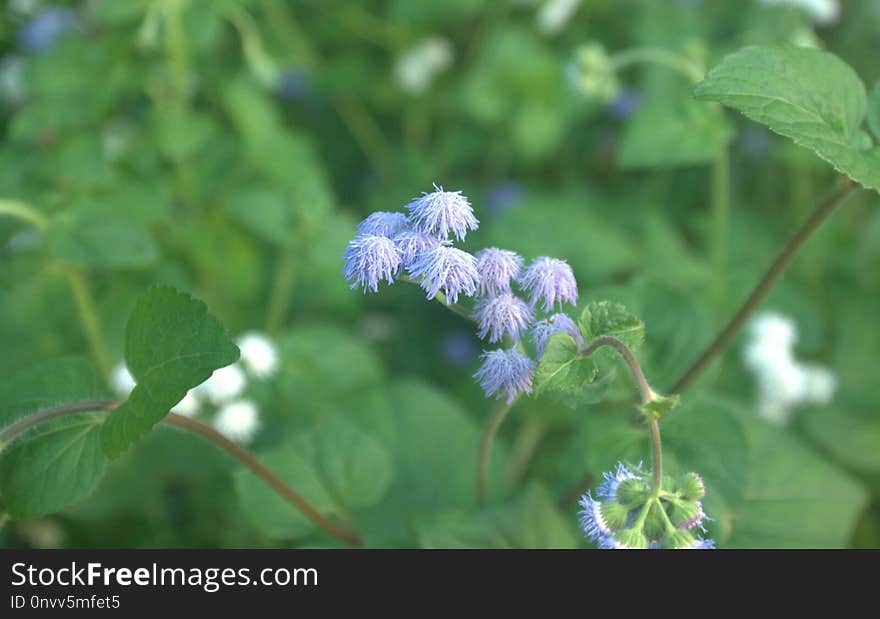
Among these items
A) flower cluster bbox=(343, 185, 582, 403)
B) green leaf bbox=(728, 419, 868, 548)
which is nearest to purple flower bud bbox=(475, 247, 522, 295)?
flower cluster bbox=(343, 185, 582, 403)

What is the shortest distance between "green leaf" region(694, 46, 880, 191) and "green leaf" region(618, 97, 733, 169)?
61cm

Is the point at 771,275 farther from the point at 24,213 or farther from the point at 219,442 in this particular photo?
the point at 24,213

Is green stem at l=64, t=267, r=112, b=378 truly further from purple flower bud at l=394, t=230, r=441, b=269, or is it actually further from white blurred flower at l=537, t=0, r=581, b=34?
white blurred flower at l=537, t=0, r=581, b=34

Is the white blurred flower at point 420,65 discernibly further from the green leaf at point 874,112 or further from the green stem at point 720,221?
the green leaf at point 874,112

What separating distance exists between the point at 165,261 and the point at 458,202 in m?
1.68

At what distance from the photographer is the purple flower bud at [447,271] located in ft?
3.56

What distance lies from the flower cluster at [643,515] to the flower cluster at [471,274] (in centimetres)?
17

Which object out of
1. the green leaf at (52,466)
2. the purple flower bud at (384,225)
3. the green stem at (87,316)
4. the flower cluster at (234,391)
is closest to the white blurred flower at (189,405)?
the flower cluster at (234,391)

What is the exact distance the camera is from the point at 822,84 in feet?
4.38

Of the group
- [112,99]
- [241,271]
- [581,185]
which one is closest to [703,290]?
[581,185]

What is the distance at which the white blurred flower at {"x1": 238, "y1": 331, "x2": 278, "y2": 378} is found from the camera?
207 cm

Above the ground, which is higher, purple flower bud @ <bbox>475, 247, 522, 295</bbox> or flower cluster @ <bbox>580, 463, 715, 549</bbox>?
purple flower bud @ <bbox>475, 247, 522, 295</bbox>

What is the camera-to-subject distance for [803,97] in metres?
1.30

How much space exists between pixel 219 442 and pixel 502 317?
537mm
